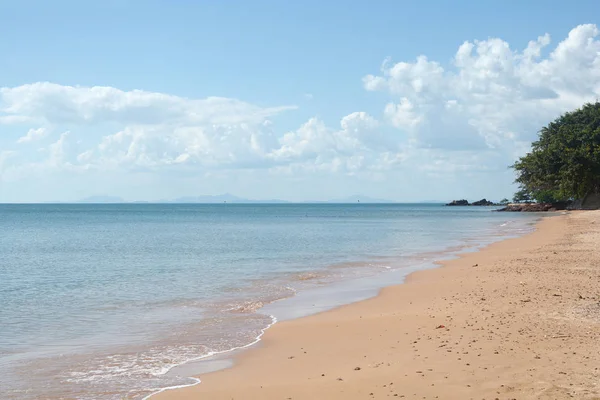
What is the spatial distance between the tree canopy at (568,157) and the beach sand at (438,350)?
221ft

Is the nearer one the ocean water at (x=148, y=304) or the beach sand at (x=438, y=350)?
the beach sand at (x=438, y=350)

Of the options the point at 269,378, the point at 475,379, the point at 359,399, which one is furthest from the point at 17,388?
the point at 475,379

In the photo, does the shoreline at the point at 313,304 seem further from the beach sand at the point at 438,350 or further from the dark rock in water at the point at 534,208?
the dark rock in water at the point at 534,208

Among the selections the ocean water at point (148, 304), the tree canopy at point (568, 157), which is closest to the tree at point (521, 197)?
the tree canopy at point (568, 157)

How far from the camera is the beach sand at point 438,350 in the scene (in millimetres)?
7570

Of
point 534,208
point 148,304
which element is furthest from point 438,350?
point 534,208

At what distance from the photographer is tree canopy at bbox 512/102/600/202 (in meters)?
76.9

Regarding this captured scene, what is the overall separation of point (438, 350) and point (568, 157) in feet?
253

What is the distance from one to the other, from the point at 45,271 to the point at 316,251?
51.4ft

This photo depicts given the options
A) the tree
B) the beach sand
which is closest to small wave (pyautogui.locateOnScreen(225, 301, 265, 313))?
the beach sand

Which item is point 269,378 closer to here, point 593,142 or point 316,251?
point 316,251

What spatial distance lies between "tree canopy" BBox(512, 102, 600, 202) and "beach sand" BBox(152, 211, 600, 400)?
221ft

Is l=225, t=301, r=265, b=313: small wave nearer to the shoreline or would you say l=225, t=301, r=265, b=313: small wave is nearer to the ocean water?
the ocean water

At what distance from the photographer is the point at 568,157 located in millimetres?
77875
